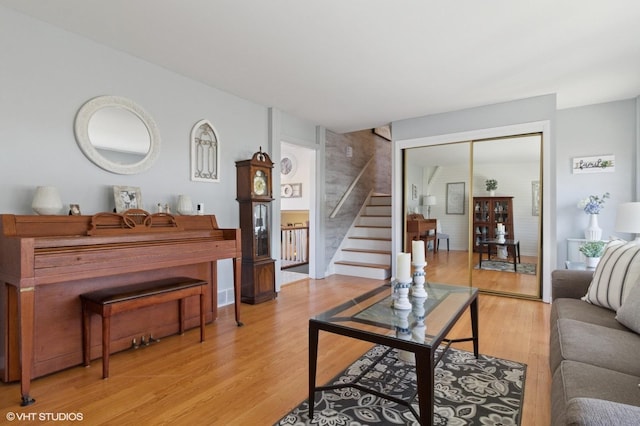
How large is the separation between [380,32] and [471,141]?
2427mm

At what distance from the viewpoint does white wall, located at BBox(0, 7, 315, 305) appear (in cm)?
228

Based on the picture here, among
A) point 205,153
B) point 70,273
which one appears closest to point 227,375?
point 70,273

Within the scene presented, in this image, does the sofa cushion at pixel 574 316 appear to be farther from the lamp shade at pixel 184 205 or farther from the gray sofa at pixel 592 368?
the lamp shade at pixel 184 205

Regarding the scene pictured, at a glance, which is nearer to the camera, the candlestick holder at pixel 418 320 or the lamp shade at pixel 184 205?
the candlestick holder at pixel 418 320

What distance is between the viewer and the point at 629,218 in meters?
3.06

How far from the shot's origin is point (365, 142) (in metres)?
6.58

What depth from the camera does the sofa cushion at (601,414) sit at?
30.6 inches

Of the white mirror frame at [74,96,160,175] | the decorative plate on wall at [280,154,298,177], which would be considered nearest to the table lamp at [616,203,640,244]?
the white mirror frame at [74,96,160,175]

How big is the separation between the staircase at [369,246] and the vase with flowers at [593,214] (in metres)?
2.59

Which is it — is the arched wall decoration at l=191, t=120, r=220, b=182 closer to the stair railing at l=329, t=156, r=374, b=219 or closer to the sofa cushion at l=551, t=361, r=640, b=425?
the stair railing at l=329, t=156, r=374, b=219

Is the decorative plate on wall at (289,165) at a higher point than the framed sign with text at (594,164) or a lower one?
higher

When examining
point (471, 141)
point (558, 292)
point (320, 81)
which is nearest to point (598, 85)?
point (471, 141)

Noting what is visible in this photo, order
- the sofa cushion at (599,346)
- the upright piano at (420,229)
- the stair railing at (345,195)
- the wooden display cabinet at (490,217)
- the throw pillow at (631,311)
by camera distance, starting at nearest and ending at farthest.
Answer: the sofa cushion at (599,346), the throw pillow at (631,311), the wooden display cabinet at (490,217), the upright piano at (420,229), the stair railing at (345,195)

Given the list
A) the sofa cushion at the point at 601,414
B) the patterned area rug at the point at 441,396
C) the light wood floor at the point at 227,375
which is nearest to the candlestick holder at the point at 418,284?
the patterned area rug at the point at 441,396
